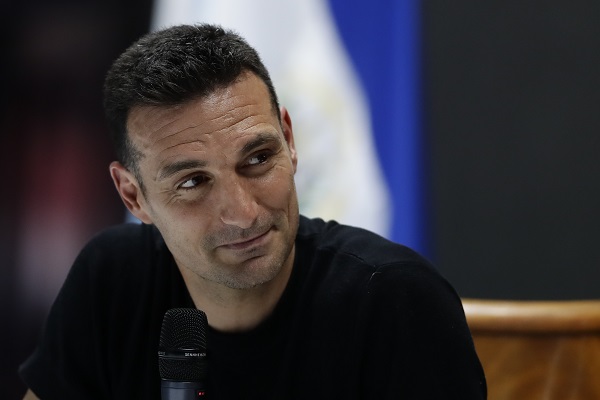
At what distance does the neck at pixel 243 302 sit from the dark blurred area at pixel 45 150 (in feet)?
6.05

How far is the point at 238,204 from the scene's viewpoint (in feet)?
5.08

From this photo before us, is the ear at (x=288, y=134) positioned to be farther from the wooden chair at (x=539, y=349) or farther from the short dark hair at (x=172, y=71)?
the wooden chair at (x=539, y=349)

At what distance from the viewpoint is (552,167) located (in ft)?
10.5

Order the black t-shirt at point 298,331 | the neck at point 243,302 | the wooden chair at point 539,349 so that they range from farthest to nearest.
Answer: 1. the wooden chair at point 539,349
2. the neck at point 243,302
3. the black t-shirt at point 298,331

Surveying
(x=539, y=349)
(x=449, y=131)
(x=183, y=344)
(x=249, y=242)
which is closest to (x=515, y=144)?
(x=449, y=131)

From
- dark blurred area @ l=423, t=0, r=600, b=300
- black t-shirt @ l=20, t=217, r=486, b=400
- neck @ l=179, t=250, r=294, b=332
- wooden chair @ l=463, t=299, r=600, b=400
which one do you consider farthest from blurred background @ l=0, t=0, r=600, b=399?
neck @ l=179, t=250, r=294, b=332

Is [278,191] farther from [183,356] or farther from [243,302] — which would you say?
[183,356]

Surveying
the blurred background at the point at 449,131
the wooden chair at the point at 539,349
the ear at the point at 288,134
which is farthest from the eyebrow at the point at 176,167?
the blurred background at the point at 449,131

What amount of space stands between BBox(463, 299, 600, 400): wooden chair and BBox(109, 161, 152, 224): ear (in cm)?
83

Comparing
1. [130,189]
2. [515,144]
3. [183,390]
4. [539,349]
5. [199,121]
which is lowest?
[539,349]

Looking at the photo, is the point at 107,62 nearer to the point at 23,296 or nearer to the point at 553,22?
the point at 23,296

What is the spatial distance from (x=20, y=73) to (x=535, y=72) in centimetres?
209

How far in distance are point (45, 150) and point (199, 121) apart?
2.08 metres

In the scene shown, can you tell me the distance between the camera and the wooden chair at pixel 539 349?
77.1 inches
